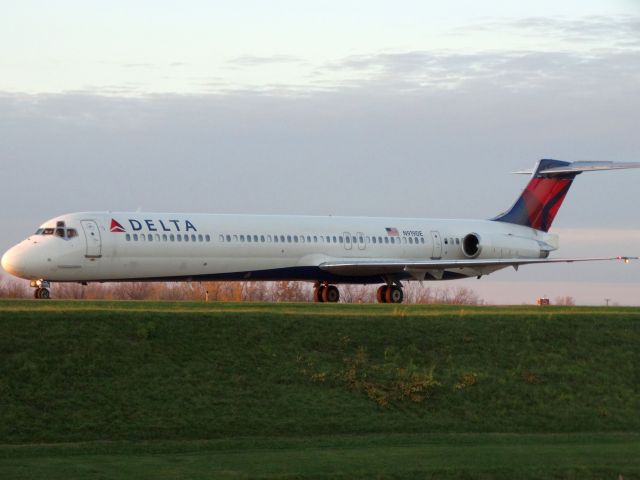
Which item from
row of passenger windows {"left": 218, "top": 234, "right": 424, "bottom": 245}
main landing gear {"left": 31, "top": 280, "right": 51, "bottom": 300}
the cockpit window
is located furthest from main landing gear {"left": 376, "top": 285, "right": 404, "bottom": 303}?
main landing gear {"left": 31, "top": 280, "right": 51, "bottom": 300}

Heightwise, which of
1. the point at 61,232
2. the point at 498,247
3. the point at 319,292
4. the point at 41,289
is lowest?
the point at 319,292

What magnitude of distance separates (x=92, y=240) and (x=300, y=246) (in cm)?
882

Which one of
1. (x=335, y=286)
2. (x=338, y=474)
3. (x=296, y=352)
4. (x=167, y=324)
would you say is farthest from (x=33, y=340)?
(x=335, y=286)

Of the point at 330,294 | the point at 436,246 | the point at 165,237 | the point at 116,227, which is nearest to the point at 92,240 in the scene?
the point at 116,227

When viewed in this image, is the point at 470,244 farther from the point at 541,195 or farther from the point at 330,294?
the point at 330,294

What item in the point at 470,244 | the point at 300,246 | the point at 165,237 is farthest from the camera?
the point at 470,244

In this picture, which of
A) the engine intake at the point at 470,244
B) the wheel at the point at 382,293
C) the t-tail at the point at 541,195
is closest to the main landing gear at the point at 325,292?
the wheel at the point at 382,293

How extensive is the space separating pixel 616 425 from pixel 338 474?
29.9 feet

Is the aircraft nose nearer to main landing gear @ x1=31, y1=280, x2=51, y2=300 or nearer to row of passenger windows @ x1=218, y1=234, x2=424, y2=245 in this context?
main landing gear @ x1=31, y1=280, x2=51, y2=300

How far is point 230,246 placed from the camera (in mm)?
42688

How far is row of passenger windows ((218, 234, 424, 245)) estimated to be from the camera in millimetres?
43156

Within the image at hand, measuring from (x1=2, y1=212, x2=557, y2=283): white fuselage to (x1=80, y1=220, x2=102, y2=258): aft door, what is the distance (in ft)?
0.11

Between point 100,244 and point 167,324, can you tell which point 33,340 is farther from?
point 100,244

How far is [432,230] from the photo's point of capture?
165ft
